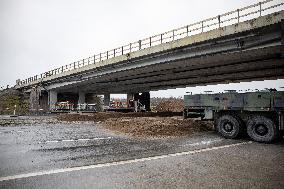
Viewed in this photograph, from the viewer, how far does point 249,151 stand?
8453mm

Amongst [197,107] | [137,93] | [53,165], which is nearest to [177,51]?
[197,107]

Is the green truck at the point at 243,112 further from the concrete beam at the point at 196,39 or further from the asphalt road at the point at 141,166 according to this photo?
the concrete beam at the point at 196,39

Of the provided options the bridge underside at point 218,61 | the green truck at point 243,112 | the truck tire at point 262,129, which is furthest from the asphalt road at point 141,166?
the bridge underside at point 218,61

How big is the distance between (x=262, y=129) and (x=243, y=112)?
3.72ft

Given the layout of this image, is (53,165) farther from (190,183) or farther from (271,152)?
(271,152)

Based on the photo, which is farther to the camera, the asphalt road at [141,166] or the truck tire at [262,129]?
the truck tire at [262,129]

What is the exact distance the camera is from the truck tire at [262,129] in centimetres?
1004

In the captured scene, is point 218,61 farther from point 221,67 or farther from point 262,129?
point 262,129

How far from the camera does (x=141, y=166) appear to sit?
21.1 feet

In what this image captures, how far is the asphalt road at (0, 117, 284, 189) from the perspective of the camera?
507 cm

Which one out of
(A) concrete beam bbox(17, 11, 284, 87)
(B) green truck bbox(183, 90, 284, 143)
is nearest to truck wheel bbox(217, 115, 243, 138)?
(B) green truck bbox(183, 90, 284, 143)

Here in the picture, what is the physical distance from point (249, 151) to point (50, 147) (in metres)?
7.01

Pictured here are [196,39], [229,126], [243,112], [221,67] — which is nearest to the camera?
[243,112]

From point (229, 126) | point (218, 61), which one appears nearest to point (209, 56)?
point (218, 61)
